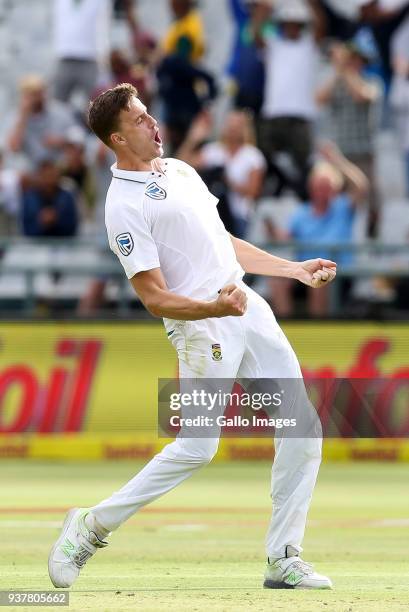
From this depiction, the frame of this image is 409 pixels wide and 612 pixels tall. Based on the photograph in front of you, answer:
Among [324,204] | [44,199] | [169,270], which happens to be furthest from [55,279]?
[169,270]

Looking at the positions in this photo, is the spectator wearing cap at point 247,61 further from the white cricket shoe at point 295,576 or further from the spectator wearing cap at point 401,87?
the white cricket shoe at point 295,576

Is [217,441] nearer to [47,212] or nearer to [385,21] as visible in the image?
[47,212]

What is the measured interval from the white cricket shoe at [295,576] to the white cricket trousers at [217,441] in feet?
0.20

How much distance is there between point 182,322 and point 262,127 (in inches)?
434

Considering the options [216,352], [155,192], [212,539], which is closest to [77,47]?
[212,539]

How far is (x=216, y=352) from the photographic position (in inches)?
285

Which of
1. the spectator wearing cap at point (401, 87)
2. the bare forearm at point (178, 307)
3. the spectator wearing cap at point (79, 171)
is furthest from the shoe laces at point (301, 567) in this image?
the spectator wearing cap at point (79, 171)

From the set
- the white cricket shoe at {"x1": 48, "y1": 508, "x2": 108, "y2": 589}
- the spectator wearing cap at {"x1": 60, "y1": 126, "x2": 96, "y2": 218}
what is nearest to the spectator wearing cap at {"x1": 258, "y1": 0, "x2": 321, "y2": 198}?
the spectator wearing cap at {"x1": 60, "y1": 126, "x2": 96, "y2": 218}

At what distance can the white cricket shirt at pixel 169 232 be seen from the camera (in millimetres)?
7199

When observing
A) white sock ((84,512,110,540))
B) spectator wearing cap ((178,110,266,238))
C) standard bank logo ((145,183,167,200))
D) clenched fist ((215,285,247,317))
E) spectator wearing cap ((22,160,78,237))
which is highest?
standard bank logo ((145,183,167,200))

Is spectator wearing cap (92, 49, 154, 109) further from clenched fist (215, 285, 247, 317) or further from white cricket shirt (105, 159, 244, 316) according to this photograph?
clenched fist (215, 285, 247, 317)

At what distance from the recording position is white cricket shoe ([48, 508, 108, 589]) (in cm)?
714

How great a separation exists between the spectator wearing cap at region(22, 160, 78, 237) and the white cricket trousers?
10.3 meters

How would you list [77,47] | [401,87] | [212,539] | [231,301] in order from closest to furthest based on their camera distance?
[231,301]
[212,539]
[401,87]
[77,47]
